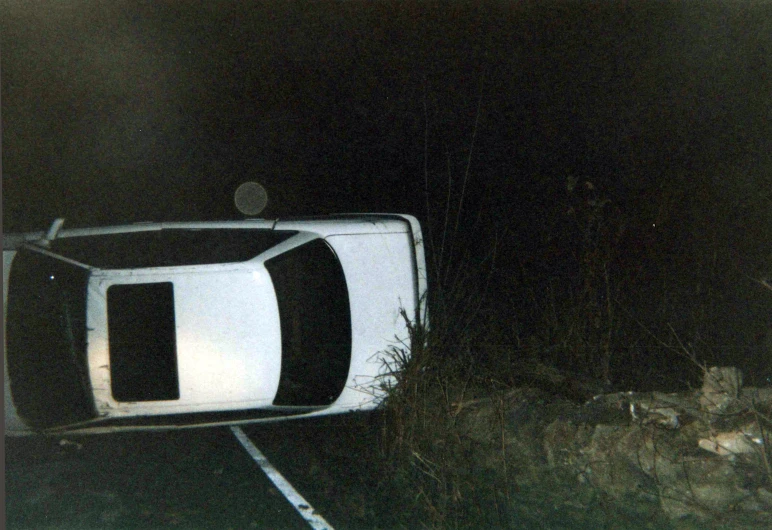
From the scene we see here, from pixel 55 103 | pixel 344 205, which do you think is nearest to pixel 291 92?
pixel 344 205

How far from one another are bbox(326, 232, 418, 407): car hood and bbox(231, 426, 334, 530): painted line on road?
65 cm

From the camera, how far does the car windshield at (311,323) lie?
196 inches

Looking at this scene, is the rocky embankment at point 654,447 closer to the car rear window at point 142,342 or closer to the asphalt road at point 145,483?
the asphalt road at point 145,483

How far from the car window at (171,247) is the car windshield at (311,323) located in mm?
245

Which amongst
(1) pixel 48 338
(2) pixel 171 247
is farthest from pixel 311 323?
(1) pixel 48 338

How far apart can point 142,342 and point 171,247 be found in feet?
2.40

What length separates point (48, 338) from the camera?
15.3 ft

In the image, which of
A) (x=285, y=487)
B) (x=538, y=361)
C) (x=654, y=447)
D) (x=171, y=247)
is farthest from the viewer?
(x=538, y=361)

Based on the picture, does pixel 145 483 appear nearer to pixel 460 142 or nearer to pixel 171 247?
pixel 171 247

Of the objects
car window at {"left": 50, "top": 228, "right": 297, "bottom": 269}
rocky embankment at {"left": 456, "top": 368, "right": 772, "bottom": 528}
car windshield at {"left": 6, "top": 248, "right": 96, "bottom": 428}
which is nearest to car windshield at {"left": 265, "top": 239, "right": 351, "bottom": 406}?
car window at {"left": 50, "top": 228, "right": 297, "bottom": 269}

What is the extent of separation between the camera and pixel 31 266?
4.65 m

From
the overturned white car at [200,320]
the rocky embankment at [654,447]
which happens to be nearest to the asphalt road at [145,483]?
the overturned white car at [200,320]

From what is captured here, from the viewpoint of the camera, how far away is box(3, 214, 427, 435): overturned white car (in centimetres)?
464

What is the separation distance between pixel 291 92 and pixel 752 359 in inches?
326
